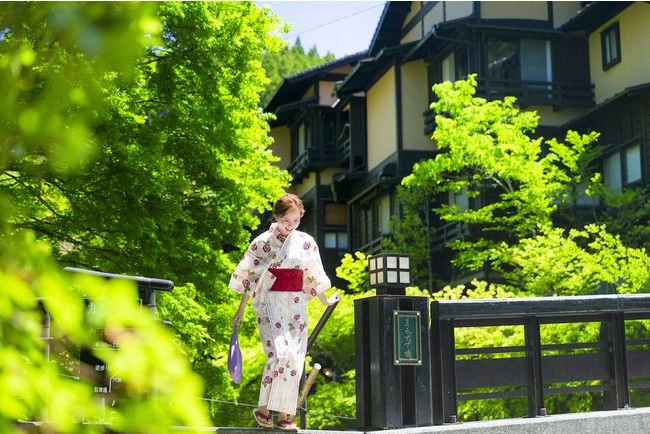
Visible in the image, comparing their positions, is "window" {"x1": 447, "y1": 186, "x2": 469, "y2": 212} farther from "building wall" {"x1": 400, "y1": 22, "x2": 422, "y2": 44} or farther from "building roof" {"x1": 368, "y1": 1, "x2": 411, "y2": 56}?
"building roof" {"x1": 368, "y1": 1, "x2": 411, "y2": 56}

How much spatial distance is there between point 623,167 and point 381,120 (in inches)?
412

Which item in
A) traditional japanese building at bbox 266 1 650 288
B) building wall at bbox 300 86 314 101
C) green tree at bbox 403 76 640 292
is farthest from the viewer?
building wall at bbox 300 86 314 101

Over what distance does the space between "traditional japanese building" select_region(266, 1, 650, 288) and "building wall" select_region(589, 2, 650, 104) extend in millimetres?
30

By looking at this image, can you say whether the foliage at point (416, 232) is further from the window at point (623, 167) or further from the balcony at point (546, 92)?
the window at point (623, 167)

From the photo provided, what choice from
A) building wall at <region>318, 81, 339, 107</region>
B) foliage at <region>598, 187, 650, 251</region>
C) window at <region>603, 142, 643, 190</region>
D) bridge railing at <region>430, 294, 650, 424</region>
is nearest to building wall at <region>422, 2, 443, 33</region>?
window at <region>603, 142, 643, 190</region>

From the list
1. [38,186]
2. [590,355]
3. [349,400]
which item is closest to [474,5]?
[349,400]

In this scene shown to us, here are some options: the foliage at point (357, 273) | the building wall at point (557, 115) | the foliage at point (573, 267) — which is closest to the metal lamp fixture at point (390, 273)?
the foliage at point (573, 267)

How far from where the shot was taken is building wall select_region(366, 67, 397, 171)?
33.9 m

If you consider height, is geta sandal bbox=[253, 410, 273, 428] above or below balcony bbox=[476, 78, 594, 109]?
below

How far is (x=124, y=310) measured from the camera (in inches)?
78.8

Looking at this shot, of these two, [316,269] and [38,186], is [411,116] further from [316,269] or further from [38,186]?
[316,269]

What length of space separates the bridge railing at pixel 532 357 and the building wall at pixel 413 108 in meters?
23.0

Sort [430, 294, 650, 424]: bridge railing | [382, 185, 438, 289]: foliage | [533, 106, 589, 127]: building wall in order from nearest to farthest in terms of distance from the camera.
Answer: [430, 294, 650, 424]: bridge railing → [382, 185, 438, 289]: foliage → [533, 106, 589, 127]: building wall

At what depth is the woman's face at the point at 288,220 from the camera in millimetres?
8086
